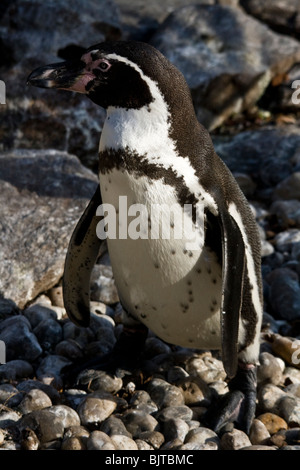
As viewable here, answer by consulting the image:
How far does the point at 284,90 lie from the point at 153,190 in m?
5.20

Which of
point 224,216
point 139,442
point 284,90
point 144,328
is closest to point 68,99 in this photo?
point 284,90

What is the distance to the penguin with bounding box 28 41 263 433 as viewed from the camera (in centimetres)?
310

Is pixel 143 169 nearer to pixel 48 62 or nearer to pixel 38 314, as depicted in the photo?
pixel 38 314

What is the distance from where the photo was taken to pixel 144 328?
384 centimetres

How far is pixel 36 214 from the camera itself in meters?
4.73

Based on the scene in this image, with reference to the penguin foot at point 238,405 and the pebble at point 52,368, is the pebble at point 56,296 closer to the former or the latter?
the pebble at point 52,368

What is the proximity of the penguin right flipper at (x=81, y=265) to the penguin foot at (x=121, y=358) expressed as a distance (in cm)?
21

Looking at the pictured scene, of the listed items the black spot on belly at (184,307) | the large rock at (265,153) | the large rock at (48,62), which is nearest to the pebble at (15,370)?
the black spot on belly at (184,307)

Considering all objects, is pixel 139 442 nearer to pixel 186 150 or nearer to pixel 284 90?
pixel 186 150

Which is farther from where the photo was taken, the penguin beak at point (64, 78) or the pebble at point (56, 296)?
the pebble at point (56, 296)

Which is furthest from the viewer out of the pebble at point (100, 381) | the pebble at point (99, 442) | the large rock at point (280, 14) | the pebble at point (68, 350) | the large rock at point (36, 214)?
the large rock at point (280, 14)

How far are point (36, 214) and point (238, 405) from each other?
1970 millimetres

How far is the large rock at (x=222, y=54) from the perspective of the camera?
7652mm

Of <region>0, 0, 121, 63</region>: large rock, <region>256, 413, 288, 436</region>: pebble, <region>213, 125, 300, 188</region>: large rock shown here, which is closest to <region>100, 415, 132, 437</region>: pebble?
<region>256, 413, 288, 436</region>: pebble
